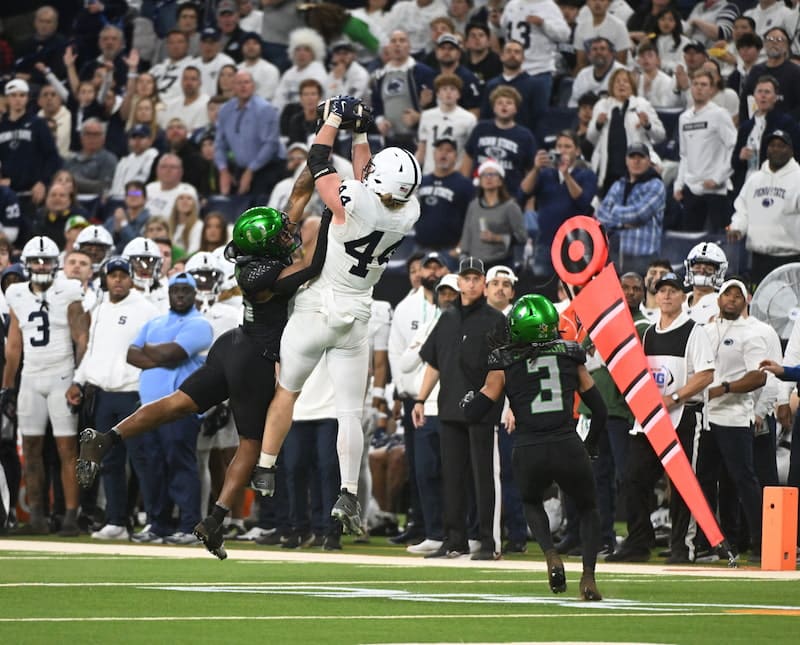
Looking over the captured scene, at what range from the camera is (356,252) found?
973 cm

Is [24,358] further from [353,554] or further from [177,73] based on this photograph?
[177,73]

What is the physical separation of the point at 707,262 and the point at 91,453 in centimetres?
565

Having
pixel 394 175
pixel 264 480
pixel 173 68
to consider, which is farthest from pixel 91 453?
pixel 173 68

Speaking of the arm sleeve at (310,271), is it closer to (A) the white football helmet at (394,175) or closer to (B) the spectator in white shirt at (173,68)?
(A) the white football helmet at (394,175)

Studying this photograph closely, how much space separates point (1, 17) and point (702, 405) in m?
17.4

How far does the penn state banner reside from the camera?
11922mm

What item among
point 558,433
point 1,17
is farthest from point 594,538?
point 1,17

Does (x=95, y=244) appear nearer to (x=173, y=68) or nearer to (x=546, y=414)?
(x=173, y=68)

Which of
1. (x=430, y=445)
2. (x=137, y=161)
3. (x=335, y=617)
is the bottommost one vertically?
(x=335, y=617)

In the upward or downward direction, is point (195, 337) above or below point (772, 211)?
below

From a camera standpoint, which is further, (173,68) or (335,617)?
(173,68)

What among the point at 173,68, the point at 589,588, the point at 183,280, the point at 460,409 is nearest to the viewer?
the point at 589,588

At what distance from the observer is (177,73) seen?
22.3m

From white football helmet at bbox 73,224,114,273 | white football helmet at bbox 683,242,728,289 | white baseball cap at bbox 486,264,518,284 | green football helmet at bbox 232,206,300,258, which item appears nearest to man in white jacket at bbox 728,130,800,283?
white football helmet at bbox 683,242,728,289
